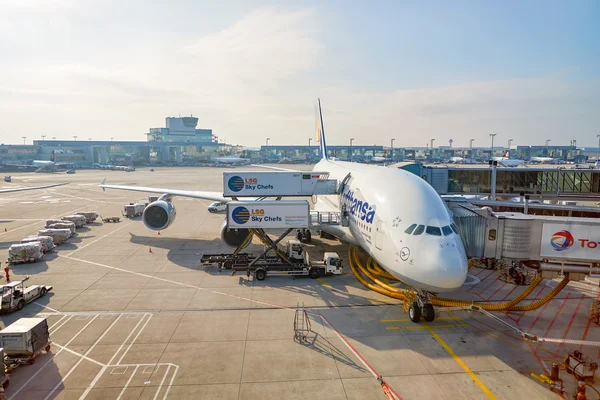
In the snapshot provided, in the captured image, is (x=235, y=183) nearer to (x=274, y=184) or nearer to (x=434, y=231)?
(x=274, y=184)

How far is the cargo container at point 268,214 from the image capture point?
21.5m

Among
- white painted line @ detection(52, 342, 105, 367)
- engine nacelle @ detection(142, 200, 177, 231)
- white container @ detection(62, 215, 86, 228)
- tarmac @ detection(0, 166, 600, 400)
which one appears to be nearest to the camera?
tarmac @ detection(0, 166, 600, 400)

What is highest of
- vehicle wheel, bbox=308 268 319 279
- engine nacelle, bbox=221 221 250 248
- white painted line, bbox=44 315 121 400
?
engine nacelle, bbox=221 221 250 248

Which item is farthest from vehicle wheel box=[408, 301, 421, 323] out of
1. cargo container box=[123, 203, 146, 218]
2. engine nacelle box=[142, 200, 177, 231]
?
cargo container box=[123, 203, 146, 218]

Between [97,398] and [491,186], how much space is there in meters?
32.7

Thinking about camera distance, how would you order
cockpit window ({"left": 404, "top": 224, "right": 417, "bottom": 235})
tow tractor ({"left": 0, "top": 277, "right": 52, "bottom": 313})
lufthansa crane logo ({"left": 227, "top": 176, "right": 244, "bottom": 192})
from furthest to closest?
lufthansa crane logo ({"left": 227, "top": 176, "right": 244, "bottom": 192}) → tow tractor ({"left": 0, "top": 277, "right": 52, "bottom": 313}) → cockpit window ({"left": 404, "top": 224, "right": 417, "bottom": 235})

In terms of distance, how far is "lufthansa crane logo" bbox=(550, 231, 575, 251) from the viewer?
16.1m

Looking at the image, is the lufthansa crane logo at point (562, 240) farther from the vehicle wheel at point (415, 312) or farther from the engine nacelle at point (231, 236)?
the engine nacelle at point (231, 236)

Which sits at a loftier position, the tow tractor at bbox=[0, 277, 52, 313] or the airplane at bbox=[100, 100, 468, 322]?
the airplane at bbox=[100, 100, 468, 322]

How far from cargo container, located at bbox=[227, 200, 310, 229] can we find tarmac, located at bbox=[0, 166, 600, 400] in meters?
3.17

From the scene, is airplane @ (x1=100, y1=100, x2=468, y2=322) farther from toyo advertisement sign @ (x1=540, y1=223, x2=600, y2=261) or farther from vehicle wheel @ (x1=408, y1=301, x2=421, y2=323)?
toyo advertisement sign @ (x1=540, y1=223, x2=600, y2=261)

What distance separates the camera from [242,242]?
24.7m

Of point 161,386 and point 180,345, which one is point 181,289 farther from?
point 161,386

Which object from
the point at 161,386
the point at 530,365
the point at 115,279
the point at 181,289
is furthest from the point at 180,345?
the point at 530,365
